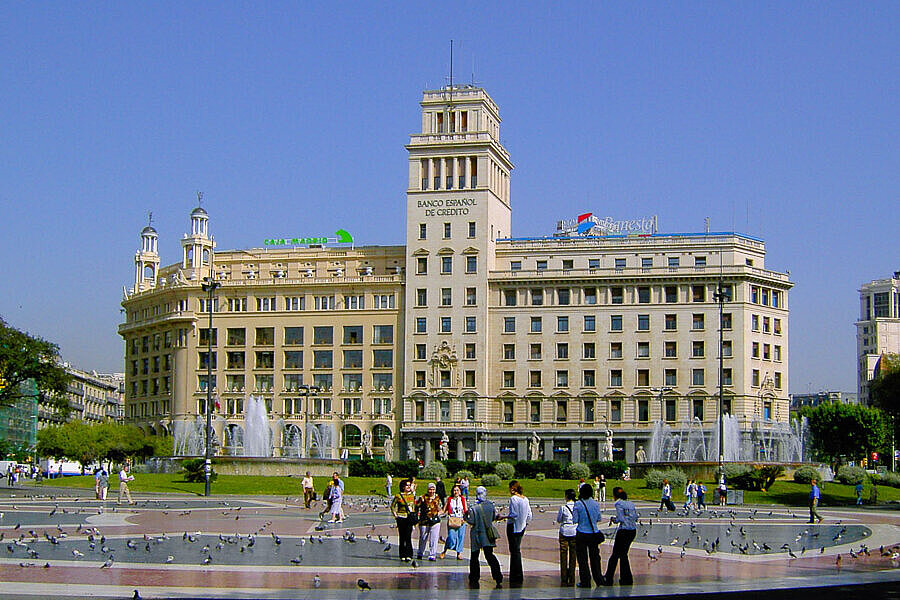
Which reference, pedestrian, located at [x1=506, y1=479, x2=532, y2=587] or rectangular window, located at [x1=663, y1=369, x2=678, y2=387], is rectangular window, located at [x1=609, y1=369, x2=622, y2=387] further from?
pedestrian, located at [x1=506, y1=479, x2=532, y2=587]

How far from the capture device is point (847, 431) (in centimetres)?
13075

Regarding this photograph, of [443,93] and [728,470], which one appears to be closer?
[728,470]

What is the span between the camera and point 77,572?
23766 mm

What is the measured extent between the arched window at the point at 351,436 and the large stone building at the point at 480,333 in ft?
0.46

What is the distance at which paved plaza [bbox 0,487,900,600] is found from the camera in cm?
2178

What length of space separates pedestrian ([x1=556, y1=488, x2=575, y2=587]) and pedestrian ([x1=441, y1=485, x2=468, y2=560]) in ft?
16.0

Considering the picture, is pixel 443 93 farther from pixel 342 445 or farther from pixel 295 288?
pixel 342 445

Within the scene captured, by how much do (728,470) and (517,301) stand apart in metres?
45.7

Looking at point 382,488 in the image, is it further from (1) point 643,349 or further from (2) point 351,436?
(2) point 351,436

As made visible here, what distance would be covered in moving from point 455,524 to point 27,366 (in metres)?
53.6

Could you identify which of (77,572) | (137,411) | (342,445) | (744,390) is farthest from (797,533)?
(137,411)

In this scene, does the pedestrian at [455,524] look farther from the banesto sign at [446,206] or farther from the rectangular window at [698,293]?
A: the banesto sign at [446,206]

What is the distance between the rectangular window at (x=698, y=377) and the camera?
112750mm

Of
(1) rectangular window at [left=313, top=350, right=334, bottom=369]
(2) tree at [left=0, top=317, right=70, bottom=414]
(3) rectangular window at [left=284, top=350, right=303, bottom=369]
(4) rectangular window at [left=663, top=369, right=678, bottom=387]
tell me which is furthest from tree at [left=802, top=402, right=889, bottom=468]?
(2) tree at [left=0, top=317, right=70, bottom=414]
